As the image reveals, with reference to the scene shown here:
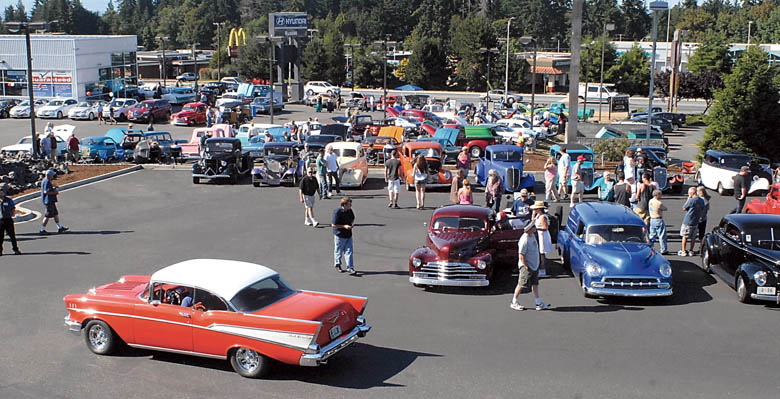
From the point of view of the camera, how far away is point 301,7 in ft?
601

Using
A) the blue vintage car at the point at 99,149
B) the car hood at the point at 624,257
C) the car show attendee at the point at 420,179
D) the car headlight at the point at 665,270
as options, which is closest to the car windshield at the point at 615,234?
the car hood at the point at 624,257

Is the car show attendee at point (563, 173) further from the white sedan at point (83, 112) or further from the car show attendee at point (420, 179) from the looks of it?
the white sedan at point (83, 112)

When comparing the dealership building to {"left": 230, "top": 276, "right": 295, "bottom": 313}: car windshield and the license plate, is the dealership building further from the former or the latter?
the license plate

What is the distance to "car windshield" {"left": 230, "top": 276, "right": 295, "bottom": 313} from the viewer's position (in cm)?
1023

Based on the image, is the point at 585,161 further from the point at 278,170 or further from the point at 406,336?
the point at 406,336

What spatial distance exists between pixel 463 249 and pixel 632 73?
238ft

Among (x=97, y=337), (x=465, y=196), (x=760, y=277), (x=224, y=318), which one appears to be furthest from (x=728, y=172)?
(x=97, y=337)

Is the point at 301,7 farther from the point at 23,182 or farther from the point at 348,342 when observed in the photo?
the point at 348,342

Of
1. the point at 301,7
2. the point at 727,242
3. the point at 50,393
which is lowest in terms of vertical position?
the point at 50,393

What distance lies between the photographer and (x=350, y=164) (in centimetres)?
2652

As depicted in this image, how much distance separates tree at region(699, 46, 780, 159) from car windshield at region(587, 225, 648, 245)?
21.2m

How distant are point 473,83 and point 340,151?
65.0 meters

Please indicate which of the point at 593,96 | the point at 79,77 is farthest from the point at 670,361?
the point at 593,96

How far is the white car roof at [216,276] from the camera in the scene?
10.3 m
